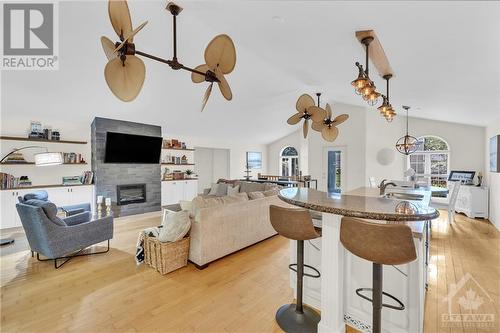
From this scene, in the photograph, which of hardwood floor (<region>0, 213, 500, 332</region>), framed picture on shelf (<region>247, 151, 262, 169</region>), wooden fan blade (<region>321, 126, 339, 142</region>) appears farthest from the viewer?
framed picture on shelf (<region>247, 151, 262, 169</region>)

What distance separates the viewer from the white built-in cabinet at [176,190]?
6871mm

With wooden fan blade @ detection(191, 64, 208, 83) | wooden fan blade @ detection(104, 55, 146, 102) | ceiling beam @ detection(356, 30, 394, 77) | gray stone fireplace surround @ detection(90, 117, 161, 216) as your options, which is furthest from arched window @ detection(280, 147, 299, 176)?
wooden fan blade @ detection(104, 55, 146, 102)

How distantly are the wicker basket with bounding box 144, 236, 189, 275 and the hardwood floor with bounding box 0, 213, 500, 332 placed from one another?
0.11 metres

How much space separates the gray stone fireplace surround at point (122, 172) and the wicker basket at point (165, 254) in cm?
321

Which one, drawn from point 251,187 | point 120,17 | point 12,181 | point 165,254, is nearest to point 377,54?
A: point 120,17

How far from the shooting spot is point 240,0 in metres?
2.21

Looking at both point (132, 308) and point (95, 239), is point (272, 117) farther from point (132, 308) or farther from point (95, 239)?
point (132, 308)

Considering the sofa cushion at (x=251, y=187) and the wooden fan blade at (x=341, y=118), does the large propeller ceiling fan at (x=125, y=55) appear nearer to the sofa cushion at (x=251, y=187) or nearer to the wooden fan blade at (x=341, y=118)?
the wooden fan blade at (x=341, y=118)

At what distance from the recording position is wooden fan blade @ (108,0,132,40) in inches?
56.5

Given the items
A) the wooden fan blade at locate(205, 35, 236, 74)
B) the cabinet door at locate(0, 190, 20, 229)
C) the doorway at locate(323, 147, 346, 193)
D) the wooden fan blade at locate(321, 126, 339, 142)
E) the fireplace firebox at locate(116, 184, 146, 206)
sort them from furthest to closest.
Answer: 1. the doorway at locate(323, 147, 346, 193)
2. the fireplace firebox at locate(116, 184, 146, 206)
3. the cabinet door at locate(0, 190, 20, 229)
4. the wooden fan blade at locate(321, 126, 339, 142)
5. the wooden fan blade at locate(205, 35, 236, 74)

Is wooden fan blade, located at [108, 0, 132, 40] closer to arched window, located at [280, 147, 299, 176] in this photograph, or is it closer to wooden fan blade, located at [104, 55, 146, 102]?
wooden fan blade, located at [104, 55, 146, 102]

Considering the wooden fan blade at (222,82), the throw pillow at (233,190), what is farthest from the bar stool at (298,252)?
the throw pillow at (233,190)

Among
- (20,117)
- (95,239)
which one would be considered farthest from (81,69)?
(95,239)

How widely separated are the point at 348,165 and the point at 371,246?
6.77 metres
